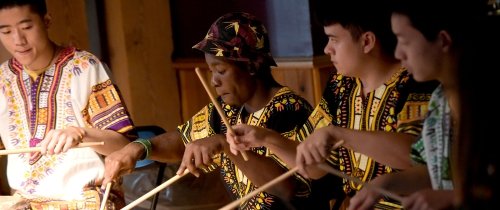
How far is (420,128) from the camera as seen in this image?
2.29m

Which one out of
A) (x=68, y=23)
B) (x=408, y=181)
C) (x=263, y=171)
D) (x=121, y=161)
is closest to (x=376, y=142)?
(x=408, y=181)

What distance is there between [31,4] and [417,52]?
144 centimetres

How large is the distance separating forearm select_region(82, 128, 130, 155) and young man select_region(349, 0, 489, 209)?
1.03 metres

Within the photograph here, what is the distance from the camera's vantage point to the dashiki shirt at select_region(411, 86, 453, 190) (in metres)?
2.04

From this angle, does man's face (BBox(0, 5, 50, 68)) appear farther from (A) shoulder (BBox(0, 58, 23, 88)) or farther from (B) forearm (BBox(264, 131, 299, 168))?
(B) forearm (BBox(264, 131, 299, 168))

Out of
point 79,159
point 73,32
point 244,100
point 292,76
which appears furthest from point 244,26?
point 73,32

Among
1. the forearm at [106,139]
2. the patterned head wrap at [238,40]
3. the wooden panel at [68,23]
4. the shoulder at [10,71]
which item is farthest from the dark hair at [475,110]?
the wooden panel at [68,23]

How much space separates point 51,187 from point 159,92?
2.07 meters

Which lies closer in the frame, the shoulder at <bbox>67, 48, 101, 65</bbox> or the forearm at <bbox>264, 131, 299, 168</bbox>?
the forearm at <bbox>264, 131, 299, 168</bbox>

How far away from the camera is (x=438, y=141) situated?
2.06 m

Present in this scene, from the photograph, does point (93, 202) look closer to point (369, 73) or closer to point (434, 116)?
point (369, 73)

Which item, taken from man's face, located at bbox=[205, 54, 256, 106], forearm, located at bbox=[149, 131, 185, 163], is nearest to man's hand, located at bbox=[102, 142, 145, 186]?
forearm, located at bbox=[149, 131, 185, 163]

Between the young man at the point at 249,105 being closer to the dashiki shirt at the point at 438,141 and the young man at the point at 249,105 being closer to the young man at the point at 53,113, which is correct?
the young man at the point at 53,113

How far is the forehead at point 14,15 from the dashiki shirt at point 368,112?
996mm
